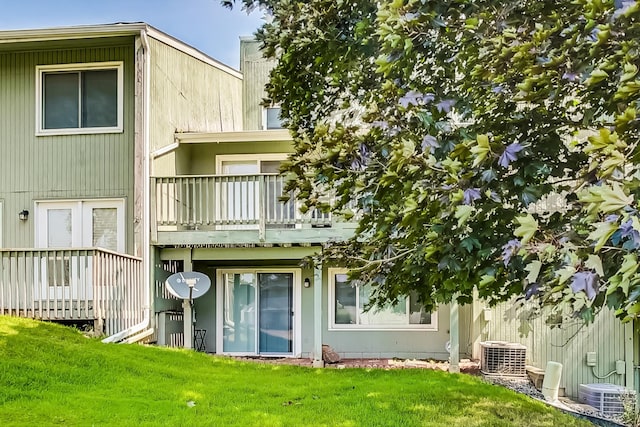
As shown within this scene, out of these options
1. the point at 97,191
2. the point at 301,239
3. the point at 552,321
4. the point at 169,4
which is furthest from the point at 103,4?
the point at 552,321

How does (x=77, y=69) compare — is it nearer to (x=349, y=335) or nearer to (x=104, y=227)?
(x=104, y=227)

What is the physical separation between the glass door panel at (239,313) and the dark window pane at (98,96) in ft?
13.1

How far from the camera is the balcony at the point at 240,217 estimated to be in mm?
10164

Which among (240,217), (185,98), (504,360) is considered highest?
(185,98)

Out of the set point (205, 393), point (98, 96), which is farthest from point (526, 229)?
point (98, 96)

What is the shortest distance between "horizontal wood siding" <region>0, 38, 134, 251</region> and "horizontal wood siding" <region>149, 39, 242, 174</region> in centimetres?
51

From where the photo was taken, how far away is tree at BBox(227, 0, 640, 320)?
273cm

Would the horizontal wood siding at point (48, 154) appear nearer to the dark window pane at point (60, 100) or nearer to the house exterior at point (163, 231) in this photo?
the house exterior at point (163, 231)

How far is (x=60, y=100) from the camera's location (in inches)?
433

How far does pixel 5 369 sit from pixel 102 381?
0.98 metres

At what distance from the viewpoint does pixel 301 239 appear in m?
10.2

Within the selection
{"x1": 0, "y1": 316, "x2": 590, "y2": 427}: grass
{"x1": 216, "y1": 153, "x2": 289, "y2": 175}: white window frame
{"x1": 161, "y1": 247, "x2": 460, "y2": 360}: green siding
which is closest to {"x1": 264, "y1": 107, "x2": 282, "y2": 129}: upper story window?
{"x1": 216, "y1": 153, "x2": 289, "y2": 175}: white window frame

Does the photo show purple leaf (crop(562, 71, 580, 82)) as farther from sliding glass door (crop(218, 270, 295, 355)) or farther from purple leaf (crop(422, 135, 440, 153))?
sliding glass door (crop(218, 270, 295, 355))

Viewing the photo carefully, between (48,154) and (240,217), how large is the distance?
13.0 feet
